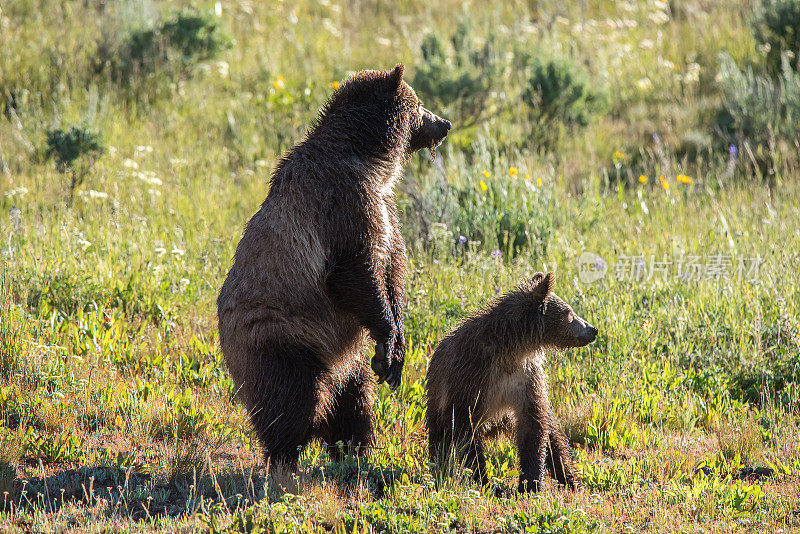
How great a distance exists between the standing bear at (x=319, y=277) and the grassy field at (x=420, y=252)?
461 mm

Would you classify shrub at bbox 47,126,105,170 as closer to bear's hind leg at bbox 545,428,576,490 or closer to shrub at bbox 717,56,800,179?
bear's hind leg at bbox 545,428,576,490

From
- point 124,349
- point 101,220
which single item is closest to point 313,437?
point 124,349

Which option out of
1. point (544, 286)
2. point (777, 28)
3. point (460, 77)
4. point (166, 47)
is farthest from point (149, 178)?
point (777, 28)

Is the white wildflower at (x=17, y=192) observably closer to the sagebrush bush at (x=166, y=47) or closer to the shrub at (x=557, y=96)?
the sagebrush bush at (x=166, y=47)

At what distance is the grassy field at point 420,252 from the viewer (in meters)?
4.70

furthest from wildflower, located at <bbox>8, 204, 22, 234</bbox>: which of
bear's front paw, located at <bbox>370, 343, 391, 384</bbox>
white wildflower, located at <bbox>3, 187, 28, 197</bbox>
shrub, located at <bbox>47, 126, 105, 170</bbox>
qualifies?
bear's front paw, located at <bbox>370, 343, 391, 384</bbox>

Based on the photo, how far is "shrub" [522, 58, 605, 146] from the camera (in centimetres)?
1087

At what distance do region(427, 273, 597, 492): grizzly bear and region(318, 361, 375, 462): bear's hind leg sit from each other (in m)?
0.46

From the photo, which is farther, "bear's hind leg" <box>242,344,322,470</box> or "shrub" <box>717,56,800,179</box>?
"shrub" <box>717,56,800,179</box>

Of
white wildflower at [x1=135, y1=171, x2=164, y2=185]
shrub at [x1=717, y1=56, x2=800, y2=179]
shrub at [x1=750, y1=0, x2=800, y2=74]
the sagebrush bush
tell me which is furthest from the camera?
shrub at [x1=750, y1=0, x2=800, y2=74]

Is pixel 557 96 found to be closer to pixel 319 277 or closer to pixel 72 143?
pixel 72 143

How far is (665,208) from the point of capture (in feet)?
29.5

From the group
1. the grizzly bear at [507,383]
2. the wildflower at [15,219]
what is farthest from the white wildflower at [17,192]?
the grizzly bear at [507,383]

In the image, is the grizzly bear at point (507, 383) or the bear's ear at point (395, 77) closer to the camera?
the grizzly bear at point (507, 383)
